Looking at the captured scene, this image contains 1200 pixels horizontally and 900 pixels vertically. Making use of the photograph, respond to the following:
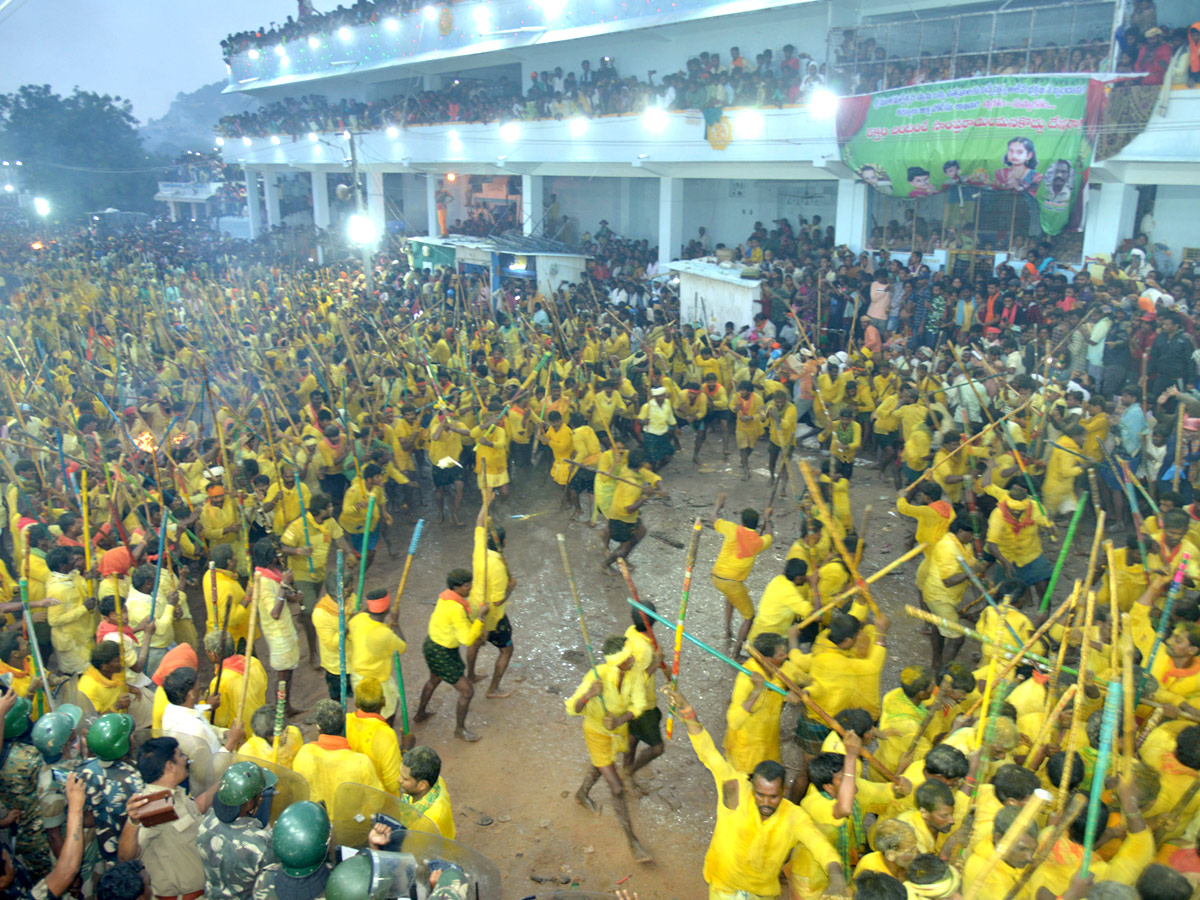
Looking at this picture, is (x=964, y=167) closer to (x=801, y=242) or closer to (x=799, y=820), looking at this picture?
(x=801, y=242)

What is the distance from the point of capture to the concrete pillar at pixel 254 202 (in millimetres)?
39156

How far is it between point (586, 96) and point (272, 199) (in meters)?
→ 22.2

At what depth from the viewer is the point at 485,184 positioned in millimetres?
30188

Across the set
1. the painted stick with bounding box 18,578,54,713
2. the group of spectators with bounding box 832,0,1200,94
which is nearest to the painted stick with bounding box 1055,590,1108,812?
the painted stick with bounding box 18,578,54,713

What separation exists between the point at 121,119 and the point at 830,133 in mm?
54048

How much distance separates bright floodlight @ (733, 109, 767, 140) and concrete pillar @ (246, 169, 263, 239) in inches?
1096

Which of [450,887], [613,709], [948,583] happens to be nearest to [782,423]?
[948,583]

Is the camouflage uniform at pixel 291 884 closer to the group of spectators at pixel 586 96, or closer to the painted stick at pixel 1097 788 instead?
the painted stick at pixel 1097 788

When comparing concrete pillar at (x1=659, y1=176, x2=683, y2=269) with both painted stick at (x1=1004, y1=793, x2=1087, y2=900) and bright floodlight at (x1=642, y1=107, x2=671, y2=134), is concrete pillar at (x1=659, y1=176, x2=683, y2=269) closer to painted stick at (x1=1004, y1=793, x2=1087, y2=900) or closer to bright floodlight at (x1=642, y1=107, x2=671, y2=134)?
bright floodlight at (x1=642, y1=107, x2=671, y2=134)

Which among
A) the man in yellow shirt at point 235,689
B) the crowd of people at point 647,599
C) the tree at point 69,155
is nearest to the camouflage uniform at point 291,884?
the crowd of people at point 647,599

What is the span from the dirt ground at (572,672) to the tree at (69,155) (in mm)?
51216

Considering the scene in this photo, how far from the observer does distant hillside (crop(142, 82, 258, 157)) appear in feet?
447

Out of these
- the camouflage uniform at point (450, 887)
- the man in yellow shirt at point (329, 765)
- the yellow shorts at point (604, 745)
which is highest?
the camouflage uniform at point (450, 887)

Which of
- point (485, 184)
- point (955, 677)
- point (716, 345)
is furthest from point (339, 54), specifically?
point (955, 677)
